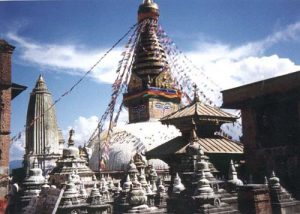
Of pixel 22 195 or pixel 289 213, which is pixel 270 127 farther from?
pixel 22 195

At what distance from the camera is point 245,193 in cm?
1056

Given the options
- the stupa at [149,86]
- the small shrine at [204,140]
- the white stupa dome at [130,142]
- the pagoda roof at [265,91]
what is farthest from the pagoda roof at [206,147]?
the stupa at [149,86]

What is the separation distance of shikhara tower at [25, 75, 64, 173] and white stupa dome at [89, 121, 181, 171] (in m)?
9.58

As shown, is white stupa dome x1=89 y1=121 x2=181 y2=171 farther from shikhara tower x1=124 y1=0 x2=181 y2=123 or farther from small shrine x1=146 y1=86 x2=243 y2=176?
small shrine x1=146 y1=86 x2=243 y2=176

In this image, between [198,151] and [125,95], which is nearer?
[198,151]

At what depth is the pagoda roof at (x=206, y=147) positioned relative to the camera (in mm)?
16697

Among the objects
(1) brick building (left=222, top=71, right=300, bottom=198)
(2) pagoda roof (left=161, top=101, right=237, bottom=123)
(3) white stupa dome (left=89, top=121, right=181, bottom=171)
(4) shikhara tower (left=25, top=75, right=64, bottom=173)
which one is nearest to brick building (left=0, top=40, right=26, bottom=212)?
(2) pagoda roof (left=161, top=101, right=237, bottom=123)

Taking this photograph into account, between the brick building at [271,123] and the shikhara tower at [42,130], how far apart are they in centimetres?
2643

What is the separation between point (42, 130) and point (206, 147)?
28.9m

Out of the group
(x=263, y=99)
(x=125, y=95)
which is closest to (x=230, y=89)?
(x=263, y=99)

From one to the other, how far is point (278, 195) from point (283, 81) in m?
6.32

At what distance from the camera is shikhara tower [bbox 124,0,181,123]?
1375 inches

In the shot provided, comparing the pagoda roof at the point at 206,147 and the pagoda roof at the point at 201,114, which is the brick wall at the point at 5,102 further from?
the pagoda roof at the point at 201,114

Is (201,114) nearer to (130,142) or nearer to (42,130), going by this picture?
(130,142)
